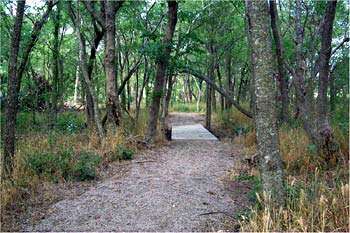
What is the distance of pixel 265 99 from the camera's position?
178 inches

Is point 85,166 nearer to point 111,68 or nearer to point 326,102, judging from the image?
point 111,68

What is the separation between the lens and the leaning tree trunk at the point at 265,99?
4.49 metres

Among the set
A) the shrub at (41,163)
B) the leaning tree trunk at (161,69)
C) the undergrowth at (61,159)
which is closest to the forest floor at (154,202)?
the undergrowth at (61,159)

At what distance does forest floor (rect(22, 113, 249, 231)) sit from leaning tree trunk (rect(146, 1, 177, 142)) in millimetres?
2619

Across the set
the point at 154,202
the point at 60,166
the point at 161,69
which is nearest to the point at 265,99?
the point at 154,202

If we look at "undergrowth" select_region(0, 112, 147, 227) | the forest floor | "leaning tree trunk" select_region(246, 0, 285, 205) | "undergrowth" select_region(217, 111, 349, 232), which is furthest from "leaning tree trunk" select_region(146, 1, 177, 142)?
"leaning tree trunk" select_region(246, 0, 285, 205)

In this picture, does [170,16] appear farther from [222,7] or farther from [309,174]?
[309,174]

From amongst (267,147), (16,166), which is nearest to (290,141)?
(267,147)

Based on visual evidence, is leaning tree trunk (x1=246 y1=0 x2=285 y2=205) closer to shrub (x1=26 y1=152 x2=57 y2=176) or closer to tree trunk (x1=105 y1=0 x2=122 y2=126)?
shrub (x1=26 y1=152 x2=57 y2=176)

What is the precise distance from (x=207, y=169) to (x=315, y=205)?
3607 mm

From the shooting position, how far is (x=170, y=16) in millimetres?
10609

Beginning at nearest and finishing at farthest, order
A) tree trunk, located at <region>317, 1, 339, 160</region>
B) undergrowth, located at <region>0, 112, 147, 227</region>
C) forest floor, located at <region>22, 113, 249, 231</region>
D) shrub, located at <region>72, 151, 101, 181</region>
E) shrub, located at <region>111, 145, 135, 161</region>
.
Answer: forest floor, located at <region>22, 113, 249, 231</region> < undergrowth, located at <region>0, 112, 147, 227</region> < shrub, located at <region>72, 151, 101, 181</region> < tree trunk, located at <region>317, 1, 339, 160</region> < shrub, located at <region>111, 145, 135, 161</region>

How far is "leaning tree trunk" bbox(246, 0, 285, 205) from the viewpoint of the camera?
4492 mm

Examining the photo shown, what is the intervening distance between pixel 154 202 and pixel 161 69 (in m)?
5.68
